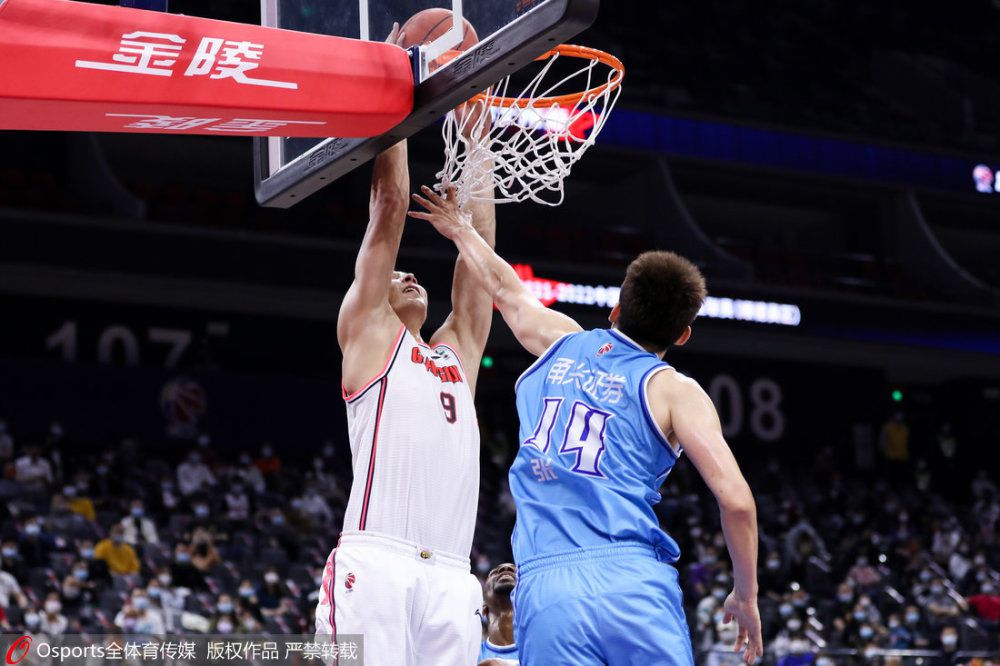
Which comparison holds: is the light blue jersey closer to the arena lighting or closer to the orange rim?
the orange rim

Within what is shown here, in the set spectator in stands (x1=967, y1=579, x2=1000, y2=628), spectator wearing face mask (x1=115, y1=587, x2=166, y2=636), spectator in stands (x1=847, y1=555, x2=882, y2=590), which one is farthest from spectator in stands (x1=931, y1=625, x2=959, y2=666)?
spectator wearing face mask (x1=115, y1=587, x2=166, y2=636)

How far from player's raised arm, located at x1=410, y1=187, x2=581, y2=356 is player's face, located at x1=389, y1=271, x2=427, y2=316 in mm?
410

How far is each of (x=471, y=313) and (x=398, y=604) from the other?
1352 mm

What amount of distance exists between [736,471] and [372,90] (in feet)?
6.05

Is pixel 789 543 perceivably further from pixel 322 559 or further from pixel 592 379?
pixel 592 379

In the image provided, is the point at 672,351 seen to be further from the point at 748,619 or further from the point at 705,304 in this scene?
the point at 748,619

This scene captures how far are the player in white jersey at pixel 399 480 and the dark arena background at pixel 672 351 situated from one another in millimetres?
7417

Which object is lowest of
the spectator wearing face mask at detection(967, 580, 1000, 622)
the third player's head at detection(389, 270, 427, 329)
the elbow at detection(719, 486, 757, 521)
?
the spectator wearing face mask at detection(967, 580, 1000, 622)

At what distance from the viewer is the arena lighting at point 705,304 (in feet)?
66.3

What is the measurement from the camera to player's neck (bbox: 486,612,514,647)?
575cm

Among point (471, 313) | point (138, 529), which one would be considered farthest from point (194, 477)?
point (471, 313)

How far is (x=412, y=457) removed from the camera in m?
4.71

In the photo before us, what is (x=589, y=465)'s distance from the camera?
3.74 meters

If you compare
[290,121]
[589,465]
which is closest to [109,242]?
[290,121]
